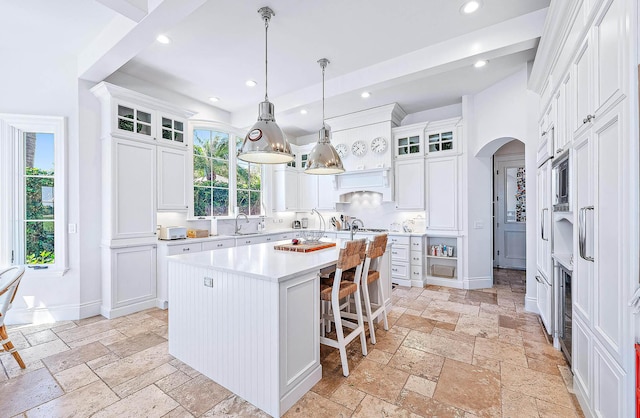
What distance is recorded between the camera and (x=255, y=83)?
424cm

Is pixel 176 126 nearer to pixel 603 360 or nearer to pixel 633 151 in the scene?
pixel 633 151

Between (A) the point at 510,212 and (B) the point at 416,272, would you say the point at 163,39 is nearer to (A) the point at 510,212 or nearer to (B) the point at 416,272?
(B) the point at 416,272

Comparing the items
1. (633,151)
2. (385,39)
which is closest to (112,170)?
(385,39)

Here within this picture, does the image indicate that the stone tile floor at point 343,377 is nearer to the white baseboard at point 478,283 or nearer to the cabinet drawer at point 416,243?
the white baseboard at point 478,283

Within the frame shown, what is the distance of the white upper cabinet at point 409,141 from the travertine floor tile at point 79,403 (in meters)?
4.88

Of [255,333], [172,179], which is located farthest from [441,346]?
[172,179]

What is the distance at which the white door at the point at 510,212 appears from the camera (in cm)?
608

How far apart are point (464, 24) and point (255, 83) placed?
2.74 meters

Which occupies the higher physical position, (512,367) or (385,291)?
(385,291)

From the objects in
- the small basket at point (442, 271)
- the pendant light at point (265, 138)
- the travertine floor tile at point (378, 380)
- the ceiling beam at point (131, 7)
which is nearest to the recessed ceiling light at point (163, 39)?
the ceiling beam at point (131, 7)

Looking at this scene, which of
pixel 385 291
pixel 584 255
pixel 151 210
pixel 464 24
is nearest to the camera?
pixel 584 255

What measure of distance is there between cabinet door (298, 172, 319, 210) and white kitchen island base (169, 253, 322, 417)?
13.4ft

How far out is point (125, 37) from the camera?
8.95 ft

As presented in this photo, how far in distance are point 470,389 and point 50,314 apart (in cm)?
446
